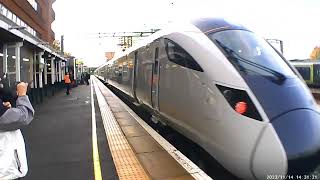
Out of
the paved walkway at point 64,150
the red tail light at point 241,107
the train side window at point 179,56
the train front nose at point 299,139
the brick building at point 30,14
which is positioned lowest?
the paved walkway at point 64,150

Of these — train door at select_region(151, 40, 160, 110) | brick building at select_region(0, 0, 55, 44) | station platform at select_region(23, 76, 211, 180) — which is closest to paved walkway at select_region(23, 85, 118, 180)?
station platform at select_region(23, 76, 211, 180)

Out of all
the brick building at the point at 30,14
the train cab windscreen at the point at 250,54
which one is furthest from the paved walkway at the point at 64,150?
the brick building at the point at 30,14

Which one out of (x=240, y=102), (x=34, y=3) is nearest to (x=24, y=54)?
(x=240, y=102)

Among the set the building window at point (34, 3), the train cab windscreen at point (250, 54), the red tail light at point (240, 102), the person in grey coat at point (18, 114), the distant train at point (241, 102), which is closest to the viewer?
the person in grey coat at point (18, 114)

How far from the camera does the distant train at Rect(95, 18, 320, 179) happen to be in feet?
16.9

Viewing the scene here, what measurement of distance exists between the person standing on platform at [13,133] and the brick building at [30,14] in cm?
1714

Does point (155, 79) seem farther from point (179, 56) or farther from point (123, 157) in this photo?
point (123, 157)

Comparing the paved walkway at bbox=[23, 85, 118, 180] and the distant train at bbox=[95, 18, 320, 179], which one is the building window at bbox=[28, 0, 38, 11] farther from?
the distant train at bbox=[95, 18, 320, 179]

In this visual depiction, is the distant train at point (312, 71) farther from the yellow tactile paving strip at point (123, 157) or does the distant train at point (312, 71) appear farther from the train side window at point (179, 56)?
the train side window at point (179, 56)

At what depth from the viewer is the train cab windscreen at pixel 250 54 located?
6016 mm

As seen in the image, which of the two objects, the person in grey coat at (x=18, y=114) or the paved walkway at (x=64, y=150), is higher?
the person in grey coat at (x=18, y=114)

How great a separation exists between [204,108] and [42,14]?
2176 inches

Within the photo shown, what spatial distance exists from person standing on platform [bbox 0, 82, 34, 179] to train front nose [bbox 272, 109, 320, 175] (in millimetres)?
2907

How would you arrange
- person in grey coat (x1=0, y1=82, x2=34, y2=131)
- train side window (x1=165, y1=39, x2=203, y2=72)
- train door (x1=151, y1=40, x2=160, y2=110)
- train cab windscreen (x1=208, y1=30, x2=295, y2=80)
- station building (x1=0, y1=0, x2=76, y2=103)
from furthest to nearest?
station building (x1=0, y1=0, x2=76, y2=103)
train door (x1=151, y1=40, x2=160, y2=110)
train side window (x1=165, y1=39, x2=203, y2=72)
train cab windscreen (x1=208, y1=30, x2=295, y2=80)
person in grey coat (x1=0, y1=82, x2=34, y2=131)
